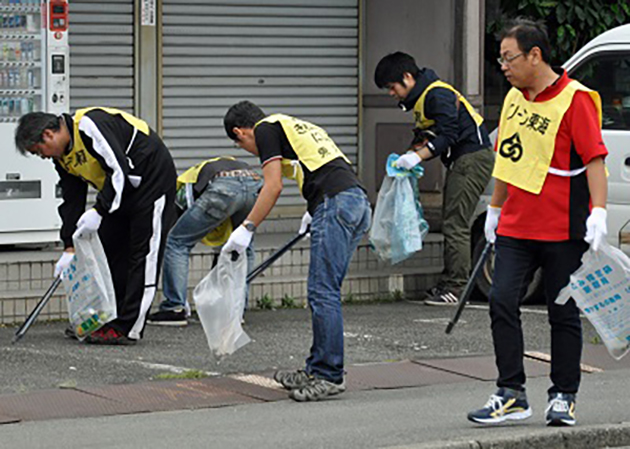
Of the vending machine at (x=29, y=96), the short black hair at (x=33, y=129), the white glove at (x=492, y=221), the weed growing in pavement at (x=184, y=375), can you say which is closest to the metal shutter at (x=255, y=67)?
the vending machine at (x=29, y=96)

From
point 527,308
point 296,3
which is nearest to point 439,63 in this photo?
point 296,3

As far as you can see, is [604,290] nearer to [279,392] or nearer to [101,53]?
[279,392]

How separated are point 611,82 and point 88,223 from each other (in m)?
4.06

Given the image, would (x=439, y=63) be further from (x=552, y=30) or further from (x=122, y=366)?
(x=122, y=366)

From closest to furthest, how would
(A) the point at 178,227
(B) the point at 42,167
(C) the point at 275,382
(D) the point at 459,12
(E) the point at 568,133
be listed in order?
(E) the point at 568,133
(C) the point at 275,382
(A) the point at 178,227
(B) the point at 42,167
(D) the point at 459,12

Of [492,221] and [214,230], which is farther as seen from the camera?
[214,230]

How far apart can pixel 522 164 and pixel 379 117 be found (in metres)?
6.94

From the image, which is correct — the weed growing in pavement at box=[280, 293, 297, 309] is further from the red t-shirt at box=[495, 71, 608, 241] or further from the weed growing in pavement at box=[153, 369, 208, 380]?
the red t-shirt at box=[495, 71, 608, 241]

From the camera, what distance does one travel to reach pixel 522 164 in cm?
711

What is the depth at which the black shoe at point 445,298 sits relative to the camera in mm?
11797

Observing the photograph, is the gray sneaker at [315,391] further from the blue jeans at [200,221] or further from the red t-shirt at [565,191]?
the blue jeans at [200,221]

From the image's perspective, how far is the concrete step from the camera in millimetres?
10656

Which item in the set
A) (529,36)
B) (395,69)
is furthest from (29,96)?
(529,36)

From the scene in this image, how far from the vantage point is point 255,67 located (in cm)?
1352
